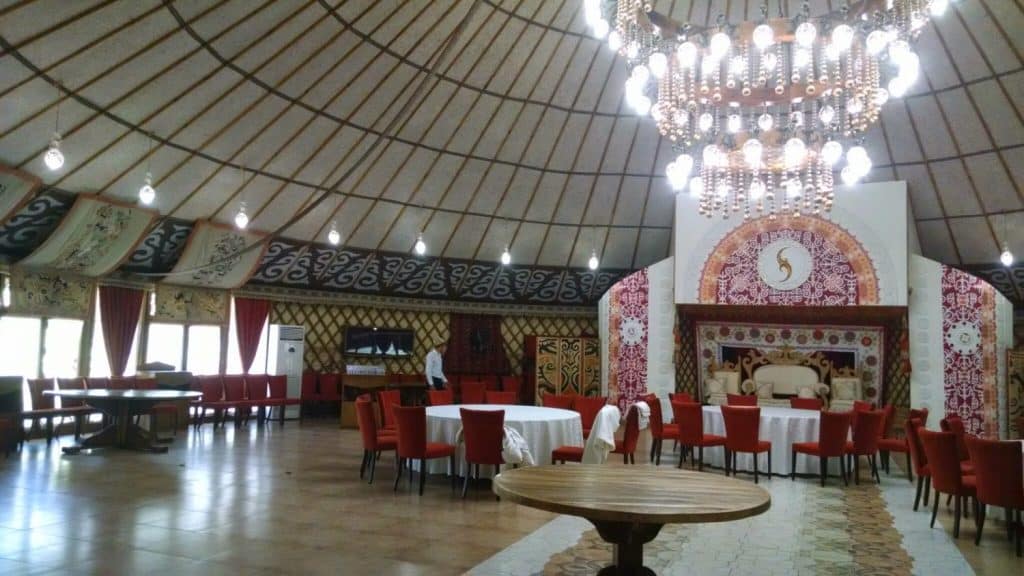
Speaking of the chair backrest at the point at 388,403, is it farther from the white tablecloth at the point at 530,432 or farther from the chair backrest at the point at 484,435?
the chair backrest at the point at 484,435

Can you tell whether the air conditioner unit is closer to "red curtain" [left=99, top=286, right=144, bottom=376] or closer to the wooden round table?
"red curtain" [left=99, top=286, right=144, bottom=376]

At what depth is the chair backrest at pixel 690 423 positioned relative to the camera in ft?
22.9

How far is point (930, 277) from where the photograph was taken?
976 centimetres

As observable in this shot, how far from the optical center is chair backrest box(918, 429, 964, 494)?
4.74 m

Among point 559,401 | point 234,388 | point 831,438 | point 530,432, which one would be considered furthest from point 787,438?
point 234,388

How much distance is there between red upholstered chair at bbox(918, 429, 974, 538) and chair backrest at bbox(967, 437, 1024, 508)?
21 centimetres

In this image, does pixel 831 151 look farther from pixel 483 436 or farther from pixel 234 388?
pixel 234 388

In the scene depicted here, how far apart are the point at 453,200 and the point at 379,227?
1.23m

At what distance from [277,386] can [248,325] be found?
131cm

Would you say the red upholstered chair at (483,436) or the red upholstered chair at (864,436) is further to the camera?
the red upholstered chair at (864,436)

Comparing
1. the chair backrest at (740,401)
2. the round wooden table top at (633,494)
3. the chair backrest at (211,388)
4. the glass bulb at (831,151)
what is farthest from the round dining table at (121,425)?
the glass bulb at (831,151)

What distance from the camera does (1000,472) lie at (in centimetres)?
441

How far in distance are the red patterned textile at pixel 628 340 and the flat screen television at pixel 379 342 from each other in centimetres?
388

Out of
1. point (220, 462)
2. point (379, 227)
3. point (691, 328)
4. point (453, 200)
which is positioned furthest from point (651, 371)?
point (220, 462)
